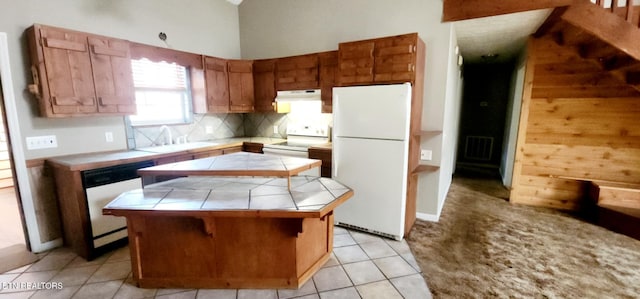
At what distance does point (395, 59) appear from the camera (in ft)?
8.63

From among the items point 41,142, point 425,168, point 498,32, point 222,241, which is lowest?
point 222,241

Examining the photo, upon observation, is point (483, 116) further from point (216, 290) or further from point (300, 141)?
point (216, 290)

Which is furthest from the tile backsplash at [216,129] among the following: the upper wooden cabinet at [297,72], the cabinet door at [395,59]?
the cabinet door at [395,59]

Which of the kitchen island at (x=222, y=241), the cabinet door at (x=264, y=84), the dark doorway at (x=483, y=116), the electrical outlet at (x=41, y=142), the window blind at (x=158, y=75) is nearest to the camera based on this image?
the kitchen island at (x=222, y=241)

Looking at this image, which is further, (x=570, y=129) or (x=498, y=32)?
(x=570, y=129)

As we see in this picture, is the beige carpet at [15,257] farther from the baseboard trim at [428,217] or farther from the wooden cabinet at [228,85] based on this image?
the baseboard trim at [428,217]

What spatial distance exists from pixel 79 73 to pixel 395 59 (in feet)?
9.68

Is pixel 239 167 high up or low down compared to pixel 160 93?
down

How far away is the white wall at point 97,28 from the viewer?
7.76 feet

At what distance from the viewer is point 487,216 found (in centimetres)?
346

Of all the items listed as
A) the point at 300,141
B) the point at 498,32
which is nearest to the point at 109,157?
the point at 300,141

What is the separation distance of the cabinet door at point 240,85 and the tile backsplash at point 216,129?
40 centimetres

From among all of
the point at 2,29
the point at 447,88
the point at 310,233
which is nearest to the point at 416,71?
the point at 447,88

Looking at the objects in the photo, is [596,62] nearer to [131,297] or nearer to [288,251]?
[288,251]
